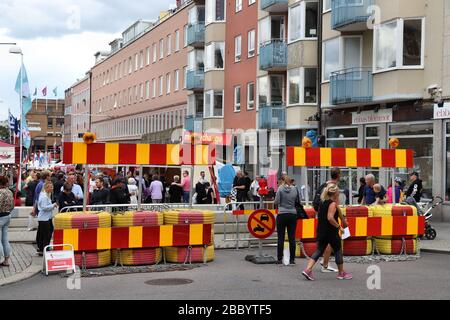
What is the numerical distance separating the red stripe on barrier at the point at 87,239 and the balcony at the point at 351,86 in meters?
15.7

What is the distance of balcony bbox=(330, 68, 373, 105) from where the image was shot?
2498 centimetres

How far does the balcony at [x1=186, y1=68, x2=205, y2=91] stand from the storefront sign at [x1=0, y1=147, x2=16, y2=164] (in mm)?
18321

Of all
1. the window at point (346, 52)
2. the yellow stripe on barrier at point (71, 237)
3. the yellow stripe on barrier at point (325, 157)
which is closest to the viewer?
the yellow stripe on barrier at point (71, 237)

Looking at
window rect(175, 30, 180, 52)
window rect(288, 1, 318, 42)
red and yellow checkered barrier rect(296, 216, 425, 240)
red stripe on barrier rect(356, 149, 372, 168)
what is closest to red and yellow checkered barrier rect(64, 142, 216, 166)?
red and yellow checkered barrier rect(296, 216, 425, 240)

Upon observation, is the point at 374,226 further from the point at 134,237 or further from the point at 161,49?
the point at 161,49

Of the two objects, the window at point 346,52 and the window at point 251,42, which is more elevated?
the window at point 251,42

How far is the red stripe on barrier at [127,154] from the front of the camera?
12.3m

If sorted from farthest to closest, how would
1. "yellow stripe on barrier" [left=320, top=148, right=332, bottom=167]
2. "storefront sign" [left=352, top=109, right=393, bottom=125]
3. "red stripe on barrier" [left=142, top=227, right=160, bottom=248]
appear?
"storefront sign" [left=352, top=109, right=393, bottom=125] < "yellow stripe on barrier" [left=320, top=148, right=332, bottom=167] < "red stripe on barrier" [left=142, top=227, right=160, bottom=248]

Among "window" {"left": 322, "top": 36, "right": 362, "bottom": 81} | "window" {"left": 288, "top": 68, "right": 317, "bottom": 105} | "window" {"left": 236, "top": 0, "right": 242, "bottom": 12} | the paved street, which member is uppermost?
"window" {"left": 236, "top": 0, "right": 242, "bottom": 12}

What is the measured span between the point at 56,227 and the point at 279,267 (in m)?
4.19

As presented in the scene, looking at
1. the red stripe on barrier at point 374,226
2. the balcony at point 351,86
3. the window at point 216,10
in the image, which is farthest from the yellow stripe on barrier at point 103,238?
the window at point 216,10

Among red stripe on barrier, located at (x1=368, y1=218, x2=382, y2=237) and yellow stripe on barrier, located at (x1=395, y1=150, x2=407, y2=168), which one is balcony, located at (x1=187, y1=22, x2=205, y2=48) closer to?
yellow stripe on barrier, located at (x1=395, y1=150, x2=407, y2=168)

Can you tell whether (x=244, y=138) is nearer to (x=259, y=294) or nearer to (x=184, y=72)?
(x=184, y=72)

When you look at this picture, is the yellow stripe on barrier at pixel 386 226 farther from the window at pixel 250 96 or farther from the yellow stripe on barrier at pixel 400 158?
the window at pixel 250 96
